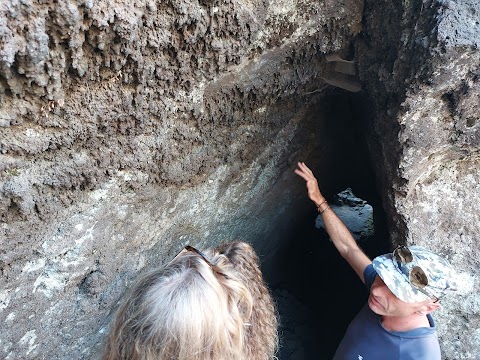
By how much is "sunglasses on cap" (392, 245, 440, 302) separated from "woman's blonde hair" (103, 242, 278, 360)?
1.87 feet

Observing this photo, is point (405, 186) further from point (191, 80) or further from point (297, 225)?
point (297, 225)

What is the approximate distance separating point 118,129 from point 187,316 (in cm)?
60

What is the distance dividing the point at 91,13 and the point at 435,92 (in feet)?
3.40

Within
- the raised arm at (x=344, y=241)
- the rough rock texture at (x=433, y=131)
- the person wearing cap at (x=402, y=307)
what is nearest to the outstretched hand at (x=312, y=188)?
the raised arm at (x=344, y=241)

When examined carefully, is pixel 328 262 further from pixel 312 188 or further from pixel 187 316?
pixel 187 316

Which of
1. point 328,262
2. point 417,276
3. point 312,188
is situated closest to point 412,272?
point 417,276

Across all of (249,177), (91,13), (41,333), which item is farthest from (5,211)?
(249,177)

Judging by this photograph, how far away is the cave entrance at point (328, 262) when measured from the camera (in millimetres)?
2096

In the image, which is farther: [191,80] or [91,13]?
[191,80]

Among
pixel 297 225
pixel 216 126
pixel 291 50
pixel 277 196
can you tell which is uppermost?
pixel 291 50

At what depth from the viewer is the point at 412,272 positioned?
4.18 feet

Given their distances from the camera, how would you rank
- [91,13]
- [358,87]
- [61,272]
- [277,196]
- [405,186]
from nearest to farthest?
[91,13]
[61,272]
[405,186]
[358,87]
[277,196]

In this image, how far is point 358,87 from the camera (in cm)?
175

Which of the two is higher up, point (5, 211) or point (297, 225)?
point (5, 211)
